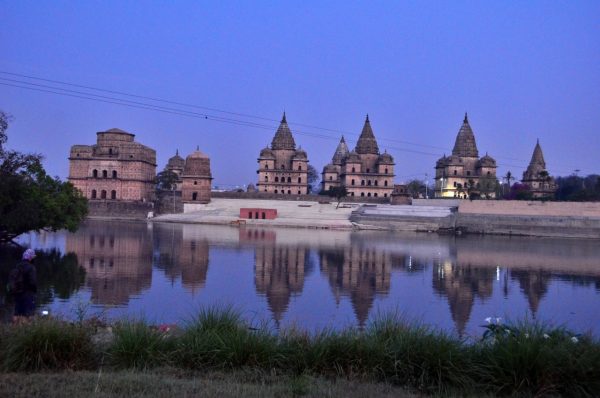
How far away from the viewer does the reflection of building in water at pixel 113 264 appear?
1473 cm

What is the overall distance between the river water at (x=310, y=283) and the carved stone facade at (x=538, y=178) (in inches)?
1784

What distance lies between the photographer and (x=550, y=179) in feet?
247

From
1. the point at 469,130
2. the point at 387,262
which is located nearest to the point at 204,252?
the point at 387,262

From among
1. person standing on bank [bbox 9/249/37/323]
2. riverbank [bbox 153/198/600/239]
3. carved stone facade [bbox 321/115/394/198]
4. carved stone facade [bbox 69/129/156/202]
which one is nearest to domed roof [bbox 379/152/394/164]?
carved stone facade [bbox 321/115/394/198]

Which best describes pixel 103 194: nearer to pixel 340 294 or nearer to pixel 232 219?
pixel 232 219

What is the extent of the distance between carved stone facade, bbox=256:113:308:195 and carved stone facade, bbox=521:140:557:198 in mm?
26562

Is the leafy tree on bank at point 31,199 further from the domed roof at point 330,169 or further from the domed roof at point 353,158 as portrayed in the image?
the domed roof at point 330,169

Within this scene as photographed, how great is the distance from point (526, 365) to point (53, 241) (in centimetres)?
2647

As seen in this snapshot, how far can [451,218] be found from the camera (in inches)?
1984

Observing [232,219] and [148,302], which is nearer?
[148,302]

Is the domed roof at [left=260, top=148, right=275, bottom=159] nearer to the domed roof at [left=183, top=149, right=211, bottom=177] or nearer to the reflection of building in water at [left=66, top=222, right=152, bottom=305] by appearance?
the domed roof at [left=183, top=149, right=211, bottom=177]

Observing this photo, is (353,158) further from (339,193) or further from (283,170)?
(339,193)

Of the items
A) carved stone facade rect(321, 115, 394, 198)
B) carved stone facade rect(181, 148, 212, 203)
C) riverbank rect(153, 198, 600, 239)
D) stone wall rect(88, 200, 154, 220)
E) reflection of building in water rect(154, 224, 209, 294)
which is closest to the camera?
reflection of building in water rect(154, 224, 209, 294)

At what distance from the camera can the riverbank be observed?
49.1 metres
